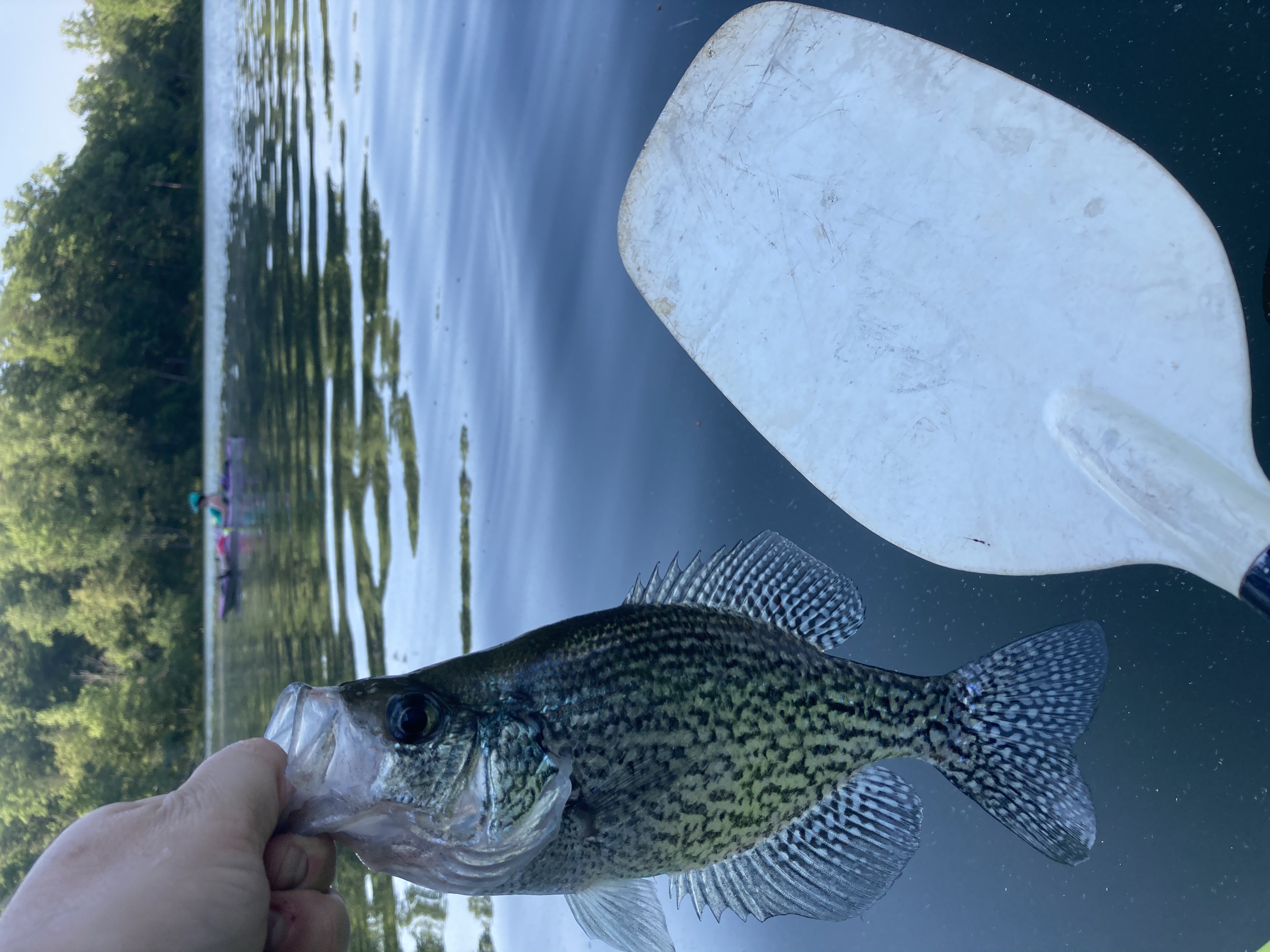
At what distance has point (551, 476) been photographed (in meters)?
3.18

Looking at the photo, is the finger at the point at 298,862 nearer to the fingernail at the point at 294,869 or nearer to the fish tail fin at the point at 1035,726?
the fingernail at the point at 294,869

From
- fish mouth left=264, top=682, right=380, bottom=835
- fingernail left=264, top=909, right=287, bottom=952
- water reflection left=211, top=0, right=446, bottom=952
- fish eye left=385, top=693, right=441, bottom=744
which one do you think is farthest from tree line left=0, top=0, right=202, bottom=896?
fish eye left=385, top=693, right=441, bottom=744

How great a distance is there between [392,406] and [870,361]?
9.49ft

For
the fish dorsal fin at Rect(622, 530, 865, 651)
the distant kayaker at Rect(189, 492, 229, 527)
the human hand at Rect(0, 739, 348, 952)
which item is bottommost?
the distant kayaker at Rect(189, 492, 229, 527)

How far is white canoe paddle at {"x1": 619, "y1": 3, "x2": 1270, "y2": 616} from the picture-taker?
5.60 ft

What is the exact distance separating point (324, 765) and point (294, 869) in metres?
0.16

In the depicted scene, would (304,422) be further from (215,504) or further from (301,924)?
(301,924)

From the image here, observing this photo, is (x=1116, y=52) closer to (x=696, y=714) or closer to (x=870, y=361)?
(x=870, y=361)

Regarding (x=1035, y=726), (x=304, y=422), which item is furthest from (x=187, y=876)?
(x=304, y=422)

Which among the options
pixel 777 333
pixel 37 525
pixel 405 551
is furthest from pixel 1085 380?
pixel 37 525

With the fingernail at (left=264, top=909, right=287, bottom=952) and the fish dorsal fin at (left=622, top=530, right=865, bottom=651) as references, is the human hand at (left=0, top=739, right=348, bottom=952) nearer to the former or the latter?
the fingernail at (left=264, top=909, right=287, bottom=952)

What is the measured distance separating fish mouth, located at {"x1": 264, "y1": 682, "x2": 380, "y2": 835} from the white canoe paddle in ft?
4.57

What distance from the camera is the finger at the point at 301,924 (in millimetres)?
1175

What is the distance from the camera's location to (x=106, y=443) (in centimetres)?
922
